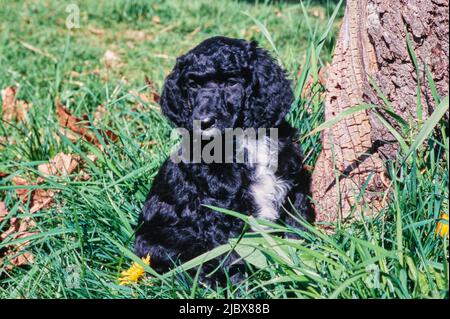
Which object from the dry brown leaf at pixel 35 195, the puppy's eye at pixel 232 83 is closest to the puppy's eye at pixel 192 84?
the puppy's eye at pixel 232 83

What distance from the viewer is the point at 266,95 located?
11.5 feet

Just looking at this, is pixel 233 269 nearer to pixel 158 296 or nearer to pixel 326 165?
pixel 158 296

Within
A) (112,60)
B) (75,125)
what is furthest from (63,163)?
(112,60)

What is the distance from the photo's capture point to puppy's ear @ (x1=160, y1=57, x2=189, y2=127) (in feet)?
11.9

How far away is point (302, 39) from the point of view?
6152mm

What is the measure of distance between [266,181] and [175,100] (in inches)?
30.9

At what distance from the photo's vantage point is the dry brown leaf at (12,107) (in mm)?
4930

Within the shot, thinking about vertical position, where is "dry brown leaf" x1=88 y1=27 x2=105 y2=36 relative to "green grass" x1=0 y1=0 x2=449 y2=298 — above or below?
above

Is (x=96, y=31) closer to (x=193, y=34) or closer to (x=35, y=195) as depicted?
(x=193, y=34)

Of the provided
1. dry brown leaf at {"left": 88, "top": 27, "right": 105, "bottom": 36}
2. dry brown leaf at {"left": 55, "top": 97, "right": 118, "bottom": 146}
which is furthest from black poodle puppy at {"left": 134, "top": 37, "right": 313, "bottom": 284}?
dry brown leaf at {"left": 88, "top": 27, "right": 105, "bottom": 36}

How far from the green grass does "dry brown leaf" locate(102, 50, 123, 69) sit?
0.07m

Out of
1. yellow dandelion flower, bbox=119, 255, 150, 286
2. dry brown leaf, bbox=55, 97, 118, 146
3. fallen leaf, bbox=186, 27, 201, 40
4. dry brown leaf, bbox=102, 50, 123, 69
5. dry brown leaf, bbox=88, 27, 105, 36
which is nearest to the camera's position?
yellow dandelion flower, bbox=119, 255, 150, 286

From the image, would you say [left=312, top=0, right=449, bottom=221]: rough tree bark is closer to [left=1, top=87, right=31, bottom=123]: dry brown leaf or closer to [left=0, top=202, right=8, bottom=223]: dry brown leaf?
[left=0, top=202, right=8, bottom=223]: dry brown leaf
